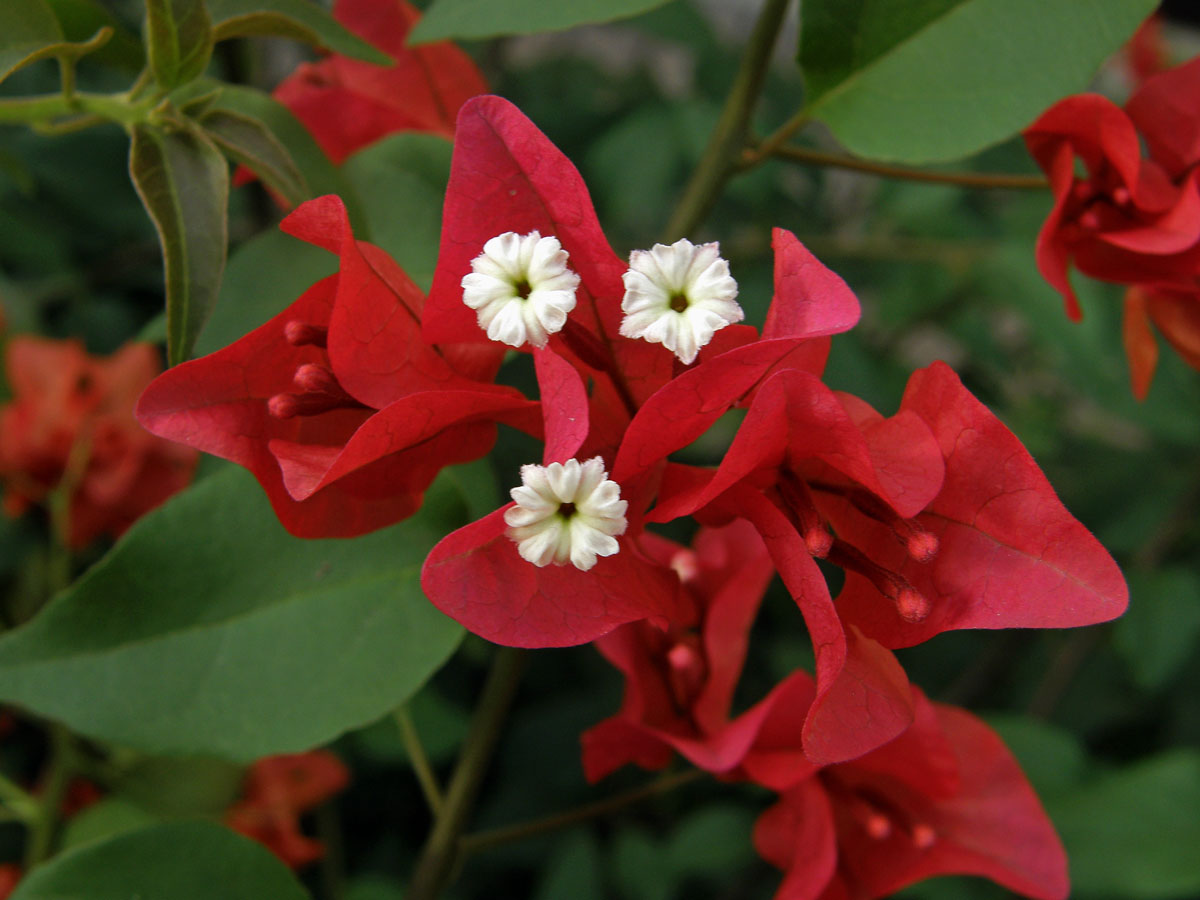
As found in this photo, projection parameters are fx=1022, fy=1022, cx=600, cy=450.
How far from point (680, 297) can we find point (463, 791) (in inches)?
12.1

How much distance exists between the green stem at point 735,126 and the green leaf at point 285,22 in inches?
7.1

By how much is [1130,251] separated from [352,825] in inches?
36.2

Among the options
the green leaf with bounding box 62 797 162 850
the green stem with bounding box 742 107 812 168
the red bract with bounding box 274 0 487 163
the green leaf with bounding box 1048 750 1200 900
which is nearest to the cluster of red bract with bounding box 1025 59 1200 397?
the green stem with bounding box 742 107 812 168

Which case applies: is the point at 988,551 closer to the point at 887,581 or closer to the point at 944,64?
the point at 887,581

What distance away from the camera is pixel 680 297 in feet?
1.20

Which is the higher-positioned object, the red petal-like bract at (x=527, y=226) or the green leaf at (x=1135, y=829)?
the red petal-like bract at (x=527, y=226)

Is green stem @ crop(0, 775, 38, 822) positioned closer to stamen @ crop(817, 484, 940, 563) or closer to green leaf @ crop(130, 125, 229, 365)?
green leaf @ crop(130, 125, 229, 365)

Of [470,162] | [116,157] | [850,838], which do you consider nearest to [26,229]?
[116,157]

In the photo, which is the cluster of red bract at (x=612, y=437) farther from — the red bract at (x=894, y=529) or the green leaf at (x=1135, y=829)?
the green leaf at (x=1135, y=829)

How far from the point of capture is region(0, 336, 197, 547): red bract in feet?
2.68

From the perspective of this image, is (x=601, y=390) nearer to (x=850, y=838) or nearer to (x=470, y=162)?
(x=470, y=162)

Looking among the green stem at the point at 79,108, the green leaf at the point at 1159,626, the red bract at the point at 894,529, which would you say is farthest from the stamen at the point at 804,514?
the green leaf at the point at 1159,626

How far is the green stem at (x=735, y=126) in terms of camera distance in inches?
20.6

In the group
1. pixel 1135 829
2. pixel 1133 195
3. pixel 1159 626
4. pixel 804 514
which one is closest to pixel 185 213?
pixel 804 514
